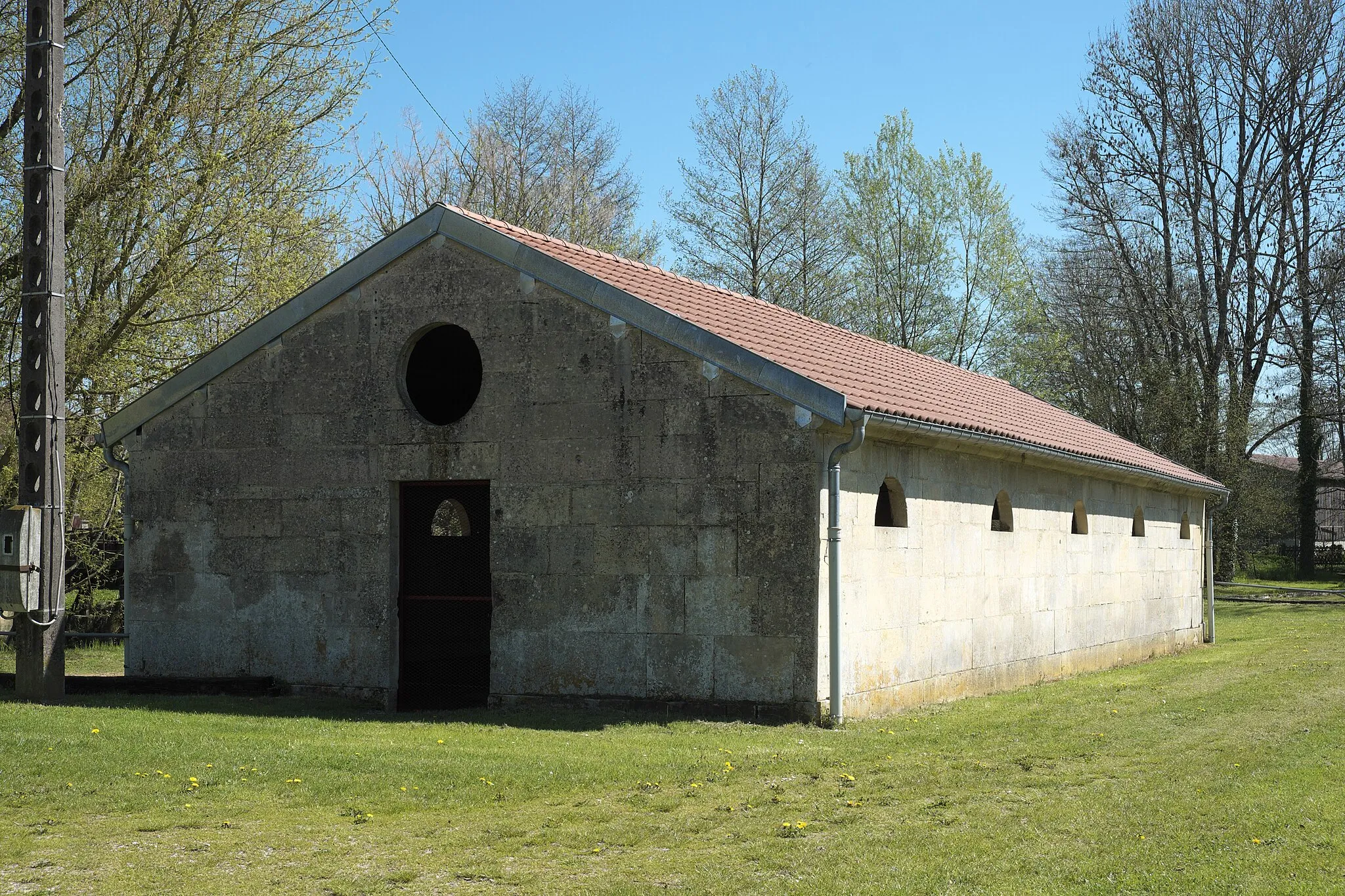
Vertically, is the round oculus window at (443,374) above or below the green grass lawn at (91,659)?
above

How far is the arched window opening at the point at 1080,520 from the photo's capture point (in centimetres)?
1866

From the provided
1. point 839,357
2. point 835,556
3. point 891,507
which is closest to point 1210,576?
point 839,357

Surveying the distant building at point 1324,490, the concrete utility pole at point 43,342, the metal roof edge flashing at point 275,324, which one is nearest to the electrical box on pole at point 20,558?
the concrete utility pole at point 43,342

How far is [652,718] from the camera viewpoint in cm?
1228

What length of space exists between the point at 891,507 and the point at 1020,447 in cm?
235

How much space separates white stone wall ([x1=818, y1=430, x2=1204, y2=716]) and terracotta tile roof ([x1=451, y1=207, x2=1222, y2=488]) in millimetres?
442

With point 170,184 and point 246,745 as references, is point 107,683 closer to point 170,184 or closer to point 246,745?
point 246,745

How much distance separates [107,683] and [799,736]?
7405 millimetres

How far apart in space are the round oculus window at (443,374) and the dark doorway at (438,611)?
869 millimetres

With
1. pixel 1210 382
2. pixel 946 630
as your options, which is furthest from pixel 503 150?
pixel 946 630

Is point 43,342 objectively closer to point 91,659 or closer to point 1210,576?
point 91,659

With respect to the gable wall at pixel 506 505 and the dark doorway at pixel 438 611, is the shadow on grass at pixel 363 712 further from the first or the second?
the dark doorway at pixel 438 611

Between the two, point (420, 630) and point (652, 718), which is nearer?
point (652, 718)

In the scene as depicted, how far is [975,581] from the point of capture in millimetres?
15172
